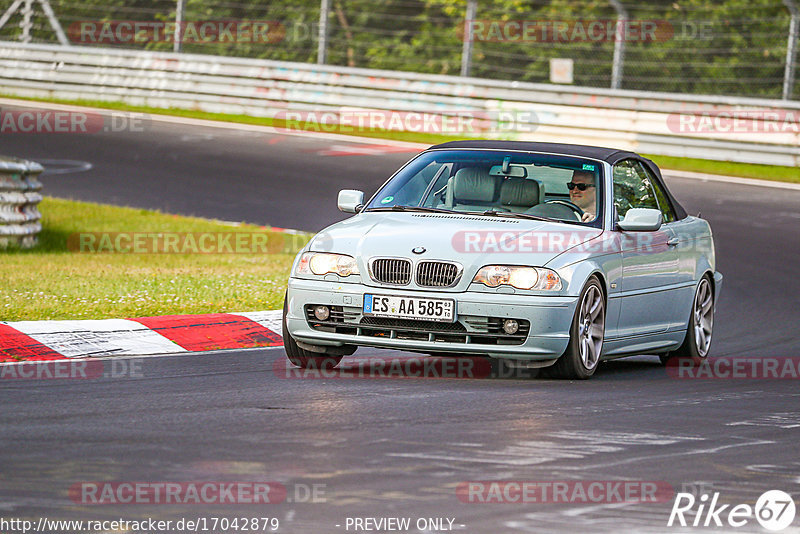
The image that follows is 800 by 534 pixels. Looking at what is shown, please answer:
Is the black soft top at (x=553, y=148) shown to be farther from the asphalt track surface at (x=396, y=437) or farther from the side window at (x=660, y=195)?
the asphalt track surface at (x=396, y=437)

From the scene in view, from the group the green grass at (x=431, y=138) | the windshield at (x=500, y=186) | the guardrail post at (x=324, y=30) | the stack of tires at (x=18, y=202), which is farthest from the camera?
the guardrail post at (x=324, y=30)

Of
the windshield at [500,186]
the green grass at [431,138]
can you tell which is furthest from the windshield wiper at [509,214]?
the green grass at [431,138]

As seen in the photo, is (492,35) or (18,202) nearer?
(18,202)

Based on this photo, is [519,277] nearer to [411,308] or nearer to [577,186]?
[411,308]

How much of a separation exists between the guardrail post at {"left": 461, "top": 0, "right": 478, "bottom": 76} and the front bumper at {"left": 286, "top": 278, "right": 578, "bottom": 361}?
54.8 ft

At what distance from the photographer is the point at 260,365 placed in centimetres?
887

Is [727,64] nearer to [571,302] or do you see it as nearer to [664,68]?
[664,68]

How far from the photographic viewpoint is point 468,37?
80.7 ft

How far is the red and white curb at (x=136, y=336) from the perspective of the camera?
8953 mm

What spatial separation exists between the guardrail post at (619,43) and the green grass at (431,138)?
137 centimetres

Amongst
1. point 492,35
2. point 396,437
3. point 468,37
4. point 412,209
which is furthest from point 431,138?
point 396,437

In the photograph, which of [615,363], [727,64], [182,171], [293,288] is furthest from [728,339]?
[727,64]

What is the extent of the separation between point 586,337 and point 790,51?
1445cm


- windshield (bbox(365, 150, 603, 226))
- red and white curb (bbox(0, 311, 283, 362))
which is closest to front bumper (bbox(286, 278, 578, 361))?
windshield (bbox(365, 150, 603, 226))
